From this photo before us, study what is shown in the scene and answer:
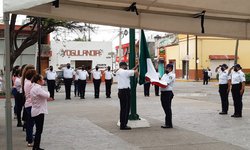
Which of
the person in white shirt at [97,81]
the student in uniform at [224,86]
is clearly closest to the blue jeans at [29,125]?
the student in uniform at [224,86]

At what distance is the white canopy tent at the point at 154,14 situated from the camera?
506 centimetres

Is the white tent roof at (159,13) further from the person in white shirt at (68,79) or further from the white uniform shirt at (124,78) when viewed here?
the person in white shirt at (68,79)

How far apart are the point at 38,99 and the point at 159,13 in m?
3.45

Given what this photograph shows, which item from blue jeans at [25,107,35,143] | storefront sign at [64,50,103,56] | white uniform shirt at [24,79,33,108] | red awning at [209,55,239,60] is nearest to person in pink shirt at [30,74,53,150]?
white uniform shirt at [24,79,33,108]

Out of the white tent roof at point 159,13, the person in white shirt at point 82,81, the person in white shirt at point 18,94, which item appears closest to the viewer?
the white tent roof at point 159,13

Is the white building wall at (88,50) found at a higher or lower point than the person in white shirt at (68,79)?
higher

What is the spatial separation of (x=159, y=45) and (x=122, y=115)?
56096mm

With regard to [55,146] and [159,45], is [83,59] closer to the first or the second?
[159,45]

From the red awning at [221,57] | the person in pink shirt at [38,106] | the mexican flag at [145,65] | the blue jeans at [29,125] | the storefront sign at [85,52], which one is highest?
the storefront sign at [85,52]

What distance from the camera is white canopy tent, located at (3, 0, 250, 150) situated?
5062 mm

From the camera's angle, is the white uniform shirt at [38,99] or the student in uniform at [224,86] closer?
the white uniform shirt at [38,99]

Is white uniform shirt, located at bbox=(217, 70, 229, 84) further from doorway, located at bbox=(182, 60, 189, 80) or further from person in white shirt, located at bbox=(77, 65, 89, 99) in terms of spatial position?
doorway, located at bbox=(182, 60, 189, 80)

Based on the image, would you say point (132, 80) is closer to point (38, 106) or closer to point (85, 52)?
point (38, 106)

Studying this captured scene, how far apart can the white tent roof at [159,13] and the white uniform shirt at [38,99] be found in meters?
3.02
